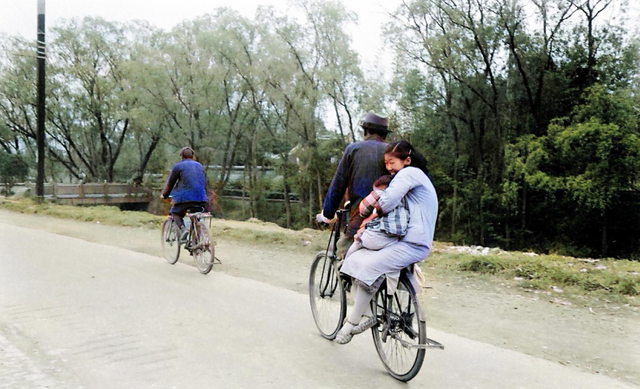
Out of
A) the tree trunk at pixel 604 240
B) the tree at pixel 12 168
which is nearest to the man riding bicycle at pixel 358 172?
the tree trunk at pixel 604 240

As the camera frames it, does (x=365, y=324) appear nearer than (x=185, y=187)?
Yes

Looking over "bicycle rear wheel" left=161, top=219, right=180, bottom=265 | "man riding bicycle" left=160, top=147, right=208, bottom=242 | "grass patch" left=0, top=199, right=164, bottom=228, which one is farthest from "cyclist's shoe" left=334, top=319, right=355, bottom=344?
"grass patch" left=0, top=199, right=164, bottom=228

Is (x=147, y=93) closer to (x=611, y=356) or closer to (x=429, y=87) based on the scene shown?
(x=429, y=87)

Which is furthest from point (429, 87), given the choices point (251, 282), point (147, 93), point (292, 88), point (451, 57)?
point (251, 282)

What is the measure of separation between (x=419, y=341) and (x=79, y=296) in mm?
4375

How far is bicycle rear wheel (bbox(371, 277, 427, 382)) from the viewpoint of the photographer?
374 centimetres

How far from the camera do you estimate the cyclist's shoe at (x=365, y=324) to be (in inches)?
165

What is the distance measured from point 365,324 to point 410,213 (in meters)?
0.98

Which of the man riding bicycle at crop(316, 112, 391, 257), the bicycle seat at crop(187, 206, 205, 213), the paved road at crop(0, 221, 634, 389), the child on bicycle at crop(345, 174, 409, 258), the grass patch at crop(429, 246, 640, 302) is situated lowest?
the paved road at crop(0, 221, 634, 389)

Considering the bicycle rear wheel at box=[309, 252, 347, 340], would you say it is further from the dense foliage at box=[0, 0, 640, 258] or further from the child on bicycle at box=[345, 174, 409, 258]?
the dense foliage at box=[0, 0, 640, 258]

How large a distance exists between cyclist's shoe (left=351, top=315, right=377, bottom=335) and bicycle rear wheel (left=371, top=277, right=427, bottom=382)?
0.05m

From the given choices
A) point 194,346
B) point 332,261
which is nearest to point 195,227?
point 194,346

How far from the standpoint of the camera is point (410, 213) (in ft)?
12.7

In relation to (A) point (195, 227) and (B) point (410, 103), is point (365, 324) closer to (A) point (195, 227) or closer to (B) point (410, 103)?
(A) point (195, 227)
